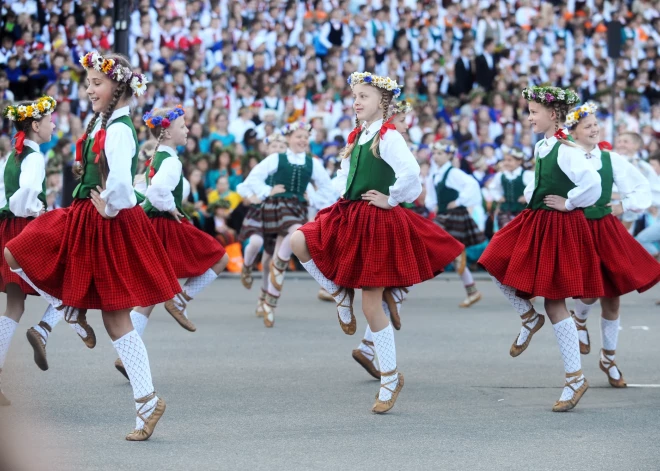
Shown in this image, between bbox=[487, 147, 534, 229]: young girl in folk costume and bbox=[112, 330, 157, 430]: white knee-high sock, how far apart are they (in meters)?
7.61

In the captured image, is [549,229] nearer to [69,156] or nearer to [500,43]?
[69,156]

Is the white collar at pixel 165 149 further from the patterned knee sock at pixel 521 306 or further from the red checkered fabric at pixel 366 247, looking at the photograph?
the patterned knee sock at pixel 521 306

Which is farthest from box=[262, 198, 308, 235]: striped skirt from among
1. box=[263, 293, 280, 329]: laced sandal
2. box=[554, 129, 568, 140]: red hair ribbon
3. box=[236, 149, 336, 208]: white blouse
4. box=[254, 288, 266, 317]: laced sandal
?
box=[554, 129, 568, 140]: red hair ribbon

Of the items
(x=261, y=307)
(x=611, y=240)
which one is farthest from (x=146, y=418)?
(x=261, y=307)

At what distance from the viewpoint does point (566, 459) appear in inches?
186

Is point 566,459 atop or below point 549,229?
below

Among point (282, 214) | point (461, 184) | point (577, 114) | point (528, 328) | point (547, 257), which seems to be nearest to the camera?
point (547, 257)

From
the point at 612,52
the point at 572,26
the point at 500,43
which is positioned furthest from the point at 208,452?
the point at 572,26

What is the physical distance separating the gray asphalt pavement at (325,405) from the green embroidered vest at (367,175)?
3.94ft

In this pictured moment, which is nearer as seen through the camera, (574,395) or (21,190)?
(574,395)

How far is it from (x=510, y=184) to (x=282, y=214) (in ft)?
10.4

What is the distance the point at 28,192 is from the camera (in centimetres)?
613

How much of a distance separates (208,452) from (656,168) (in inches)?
371

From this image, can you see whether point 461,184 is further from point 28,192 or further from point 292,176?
point 28,192
